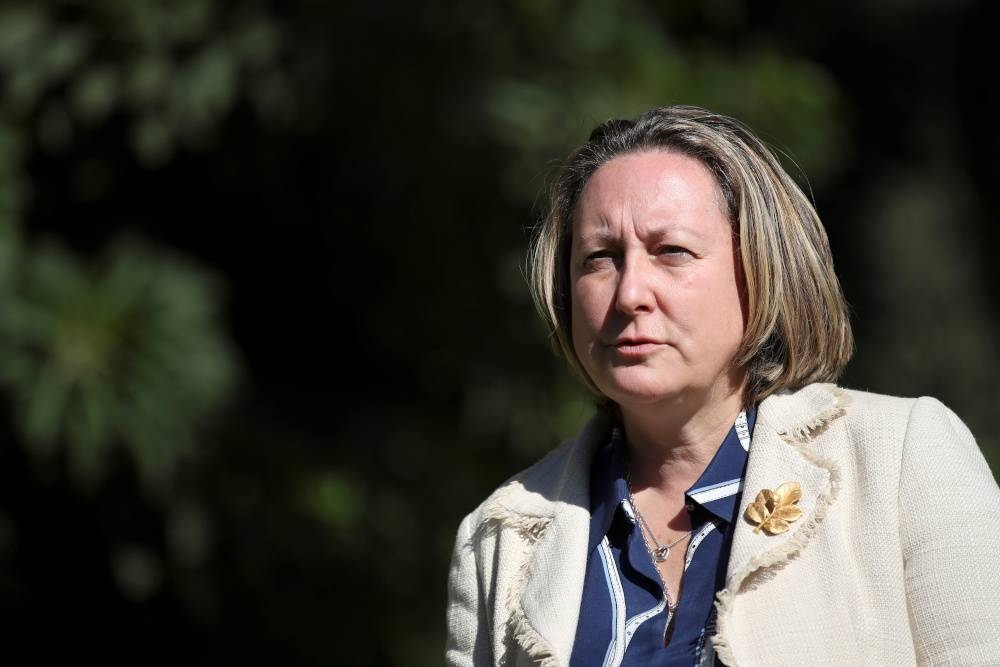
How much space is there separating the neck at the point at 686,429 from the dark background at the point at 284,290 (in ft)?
7.65

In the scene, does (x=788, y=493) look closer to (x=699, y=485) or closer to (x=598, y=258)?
(x=699, y=485)

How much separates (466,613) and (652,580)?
31 cm

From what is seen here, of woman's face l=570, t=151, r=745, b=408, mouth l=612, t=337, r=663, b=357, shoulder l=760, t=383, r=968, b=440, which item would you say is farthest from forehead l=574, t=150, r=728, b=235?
shoulder l=760, t=383, r=968, b=440

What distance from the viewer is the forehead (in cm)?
168

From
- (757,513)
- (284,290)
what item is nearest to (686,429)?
(757,513)

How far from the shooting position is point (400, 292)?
4.78 meters

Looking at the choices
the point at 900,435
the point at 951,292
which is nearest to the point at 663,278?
the point at 900,435

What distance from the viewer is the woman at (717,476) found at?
151cm

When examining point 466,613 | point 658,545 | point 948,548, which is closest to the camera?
point 948,548

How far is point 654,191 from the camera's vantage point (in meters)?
1.69

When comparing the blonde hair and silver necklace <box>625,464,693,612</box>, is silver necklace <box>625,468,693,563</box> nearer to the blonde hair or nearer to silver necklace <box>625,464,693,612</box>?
silver necklace <box>625,464,693,612</box>

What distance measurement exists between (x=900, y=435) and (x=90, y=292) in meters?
2.99

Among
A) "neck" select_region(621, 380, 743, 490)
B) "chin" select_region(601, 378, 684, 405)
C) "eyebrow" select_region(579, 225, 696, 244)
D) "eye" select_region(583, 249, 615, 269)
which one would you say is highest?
"eyebrow" select_region(579, 225, 696, 244)

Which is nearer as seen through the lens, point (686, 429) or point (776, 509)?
point (776, 509)
